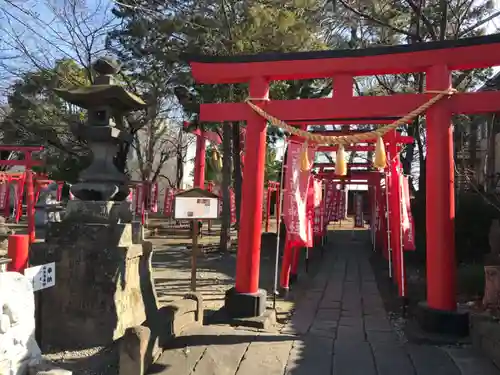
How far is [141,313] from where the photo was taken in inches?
243

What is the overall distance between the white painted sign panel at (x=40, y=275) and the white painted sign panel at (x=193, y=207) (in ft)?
7.89

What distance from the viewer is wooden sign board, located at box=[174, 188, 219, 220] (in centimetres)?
643

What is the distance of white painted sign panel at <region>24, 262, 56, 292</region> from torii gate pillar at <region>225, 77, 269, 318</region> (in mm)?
2783

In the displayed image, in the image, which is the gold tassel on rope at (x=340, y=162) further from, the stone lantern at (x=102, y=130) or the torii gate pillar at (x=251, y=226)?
the stone lantern at (x=102, y=130)

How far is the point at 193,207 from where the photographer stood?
656 cm

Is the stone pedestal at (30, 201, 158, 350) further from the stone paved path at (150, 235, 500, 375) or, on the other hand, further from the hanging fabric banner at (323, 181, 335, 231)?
the hanging fabric banner at (323, 181, 335, 231)

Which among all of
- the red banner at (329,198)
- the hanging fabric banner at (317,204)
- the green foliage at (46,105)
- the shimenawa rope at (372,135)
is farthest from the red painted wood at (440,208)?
the green foliage at (46,105)

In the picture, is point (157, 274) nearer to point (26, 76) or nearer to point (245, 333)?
point (245, 333)

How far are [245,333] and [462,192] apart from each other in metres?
10.3

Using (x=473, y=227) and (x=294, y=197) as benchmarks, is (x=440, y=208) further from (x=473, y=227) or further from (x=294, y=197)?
(x=473, y=227)

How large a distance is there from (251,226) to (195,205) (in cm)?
90

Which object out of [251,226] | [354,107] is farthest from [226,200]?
[354,107]

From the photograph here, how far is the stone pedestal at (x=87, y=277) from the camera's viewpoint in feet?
18.3

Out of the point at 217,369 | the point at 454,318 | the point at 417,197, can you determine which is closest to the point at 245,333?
the point at 217,369
